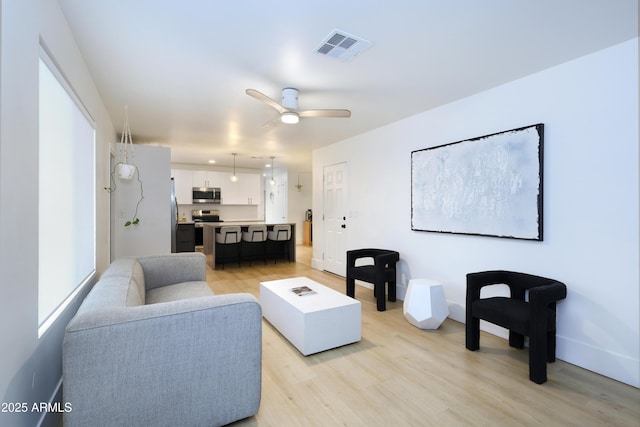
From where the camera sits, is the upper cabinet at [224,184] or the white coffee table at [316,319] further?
the upper cabinet at [224,184]

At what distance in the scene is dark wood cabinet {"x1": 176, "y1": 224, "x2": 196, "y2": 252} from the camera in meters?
7.00

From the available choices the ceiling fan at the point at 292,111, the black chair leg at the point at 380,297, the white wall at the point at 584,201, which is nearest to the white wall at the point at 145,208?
the ceiling fan at the point at 292,111

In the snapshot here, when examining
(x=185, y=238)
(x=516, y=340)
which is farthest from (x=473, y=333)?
(x=185, y=238)

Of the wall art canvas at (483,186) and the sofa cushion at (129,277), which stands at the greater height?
the wall art canvas at (483,186)

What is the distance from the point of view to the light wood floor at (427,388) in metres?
1.88

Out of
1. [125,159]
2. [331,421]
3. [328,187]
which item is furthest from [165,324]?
[328,187]

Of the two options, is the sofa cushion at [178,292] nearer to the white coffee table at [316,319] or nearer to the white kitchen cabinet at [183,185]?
the white coffee table at [316,319]

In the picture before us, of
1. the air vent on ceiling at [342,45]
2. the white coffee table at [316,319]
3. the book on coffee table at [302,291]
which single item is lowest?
the white coffee table at [316,319]

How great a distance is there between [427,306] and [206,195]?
7.09 m

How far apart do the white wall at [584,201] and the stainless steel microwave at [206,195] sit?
6.96m

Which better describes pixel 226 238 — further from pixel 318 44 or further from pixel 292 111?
pixel 318 44

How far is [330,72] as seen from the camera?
271 cm

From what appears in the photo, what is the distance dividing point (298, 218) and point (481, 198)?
736 cm

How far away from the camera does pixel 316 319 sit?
106 inches
